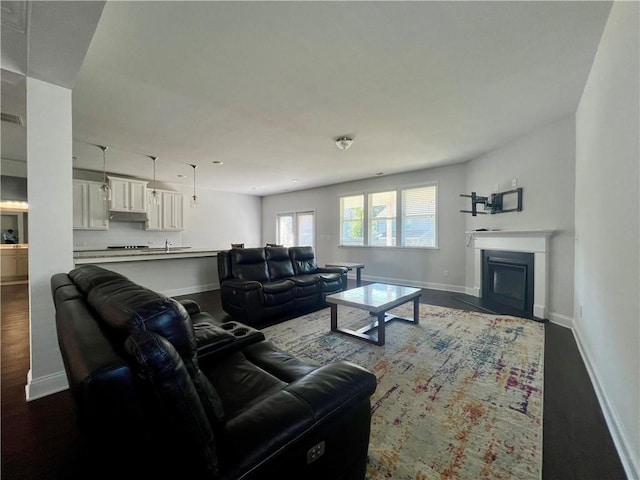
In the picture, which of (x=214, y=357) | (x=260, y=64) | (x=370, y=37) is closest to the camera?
(x=214, y=357)

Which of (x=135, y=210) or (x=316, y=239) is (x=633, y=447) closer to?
(x=316, y=239)

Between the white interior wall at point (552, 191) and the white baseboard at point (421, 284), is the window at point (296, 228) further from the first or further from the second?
the white interior wall at point (552, 191)

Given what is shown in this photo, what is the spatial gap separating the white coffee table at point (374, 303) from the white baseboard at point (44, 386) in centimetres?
231

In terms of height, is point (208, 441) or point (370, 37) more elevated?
point (370, 37)

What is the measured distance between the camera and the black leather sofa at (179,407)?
699 millimetres

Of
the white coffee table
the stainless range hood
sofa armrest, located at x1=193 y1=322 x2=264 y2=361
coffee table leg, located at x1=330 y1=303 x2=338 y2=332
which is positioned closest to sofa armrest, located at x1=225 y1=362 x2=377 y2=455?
sofa armrest, located at x1=193 y1=322 x2=264 y2=361

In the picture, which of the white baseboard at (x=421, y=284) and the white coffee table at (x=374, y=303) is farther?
the white baseboard at (x=421, y=284)

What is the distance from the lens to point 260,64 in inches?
89.0

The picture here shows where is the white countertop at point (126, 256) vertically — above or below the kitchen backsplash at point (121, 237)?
below

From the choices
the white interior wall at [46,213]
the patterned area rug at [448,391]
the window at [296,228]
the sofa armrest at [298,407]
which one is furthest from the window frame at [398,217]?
the white interior wall at [46,213]

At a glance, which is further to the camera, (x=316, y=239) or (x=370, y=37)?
(x=316, y=239)

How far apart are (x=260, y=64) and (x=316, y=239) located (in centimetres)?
593

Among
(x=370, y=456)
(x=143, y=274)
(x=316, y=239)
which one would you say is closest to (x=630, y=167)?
Answer: (x=370, y=456)

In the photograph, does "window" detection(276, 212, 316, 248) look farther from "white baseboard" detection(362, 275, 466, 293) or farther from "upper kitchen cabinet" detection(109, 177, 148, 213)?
"upper kitchen cabinet" detection(109, 177, 148, 213)
